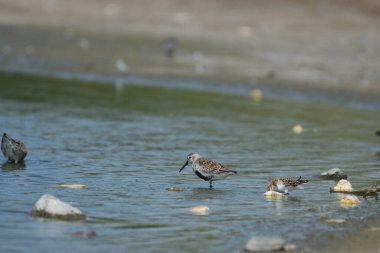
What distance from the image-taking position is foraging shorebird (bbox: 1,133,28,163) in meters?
11.3

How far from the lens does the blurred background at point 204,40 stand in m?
21.6

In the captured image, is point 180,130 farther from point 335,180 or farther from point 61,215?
point 61,215

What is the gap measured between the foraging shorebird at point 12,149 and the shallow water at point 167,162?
19cm

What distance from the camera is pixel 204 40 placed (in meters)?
24.3

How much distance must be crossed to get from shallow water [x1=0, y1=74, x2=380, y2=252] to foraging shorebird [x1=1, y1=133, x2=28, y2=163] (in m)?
0.19

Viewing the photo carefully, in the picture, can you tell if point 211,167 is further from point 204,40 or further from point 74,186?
point 204,40

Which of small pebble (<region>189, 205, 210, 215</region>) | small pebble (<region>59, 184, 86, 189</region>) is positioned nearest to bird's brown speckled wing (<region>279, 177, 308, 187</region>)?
small pebble (<region>189, 205, 210, 215</region>)

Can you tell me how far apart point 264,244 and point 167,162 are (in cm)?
494

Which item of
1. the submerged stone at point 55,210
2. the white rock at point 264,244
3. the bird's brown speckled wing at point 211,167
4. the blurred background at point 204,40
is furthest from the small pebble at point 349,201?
the blurred background at point 204,40

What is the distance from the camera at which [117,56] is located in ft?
76.0

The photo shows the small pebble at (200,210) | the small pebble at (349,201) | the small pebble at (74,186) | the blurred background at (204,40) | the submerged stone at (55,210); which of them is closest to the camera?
the submerged stone at (55,210)

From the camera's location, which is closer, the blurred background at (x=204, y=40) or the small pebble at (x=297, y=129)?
the small pebble at (x=297, y=129)

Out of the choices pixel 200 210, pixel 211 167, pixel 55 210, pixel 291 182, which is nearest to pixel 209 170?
pixel 211 167

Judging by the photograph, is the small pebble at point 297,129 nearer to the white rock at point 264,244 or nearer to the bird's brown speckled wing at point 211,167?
the bird's brown speckled wing at point 211,167
